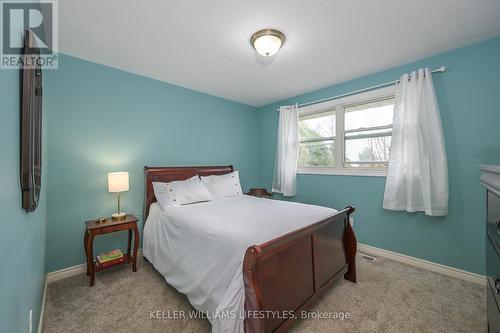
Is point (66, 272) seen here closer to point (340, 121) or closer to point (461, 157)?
point (340, 121)

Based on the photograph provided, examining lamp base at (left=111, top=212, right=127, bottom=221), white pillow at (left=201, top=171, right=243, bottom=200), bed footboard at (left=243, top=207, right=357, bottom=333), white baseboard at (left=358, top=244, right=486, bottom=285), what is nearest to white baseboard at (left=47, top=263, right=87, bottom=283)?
lamp base at (left=111, top=212, right=127, bottom=221)

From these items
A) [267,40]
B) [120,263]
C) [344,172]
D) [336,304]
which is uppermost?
[267,40]

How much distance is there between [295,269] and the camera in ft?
5.04

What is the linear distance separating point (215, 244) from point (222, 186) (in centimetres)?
166

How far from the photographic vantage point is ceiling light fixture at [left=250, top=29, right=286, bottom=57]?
1.94 metres

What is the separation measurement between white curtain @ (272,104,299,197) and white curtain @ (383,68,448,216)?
1.44 metres

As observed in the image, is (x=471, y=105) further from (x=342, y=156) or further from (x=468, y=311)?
(x=468, y=311)

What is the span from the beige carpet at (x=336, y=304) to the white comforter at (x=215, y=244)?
0.68 feet

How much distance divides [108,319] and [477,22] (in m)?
4.15

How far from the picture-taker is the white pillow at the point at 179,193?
251 cm

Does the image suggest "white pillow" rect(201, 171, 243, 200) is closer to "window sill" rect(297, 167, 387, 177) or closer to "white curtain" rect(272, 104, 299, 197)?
"white curtain" rect(272, 104, 299, 197)

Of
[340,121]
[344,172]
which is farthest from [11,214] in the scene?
[340,121]

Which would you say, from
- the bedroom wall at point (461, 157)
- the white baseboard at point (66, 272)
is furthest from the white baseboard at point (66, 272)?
the bedroom wall at point (461, 157)

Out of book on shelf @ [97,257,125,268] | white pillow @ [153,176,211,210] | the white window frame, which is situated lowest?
book on shelf @ [97,257,125,268]
